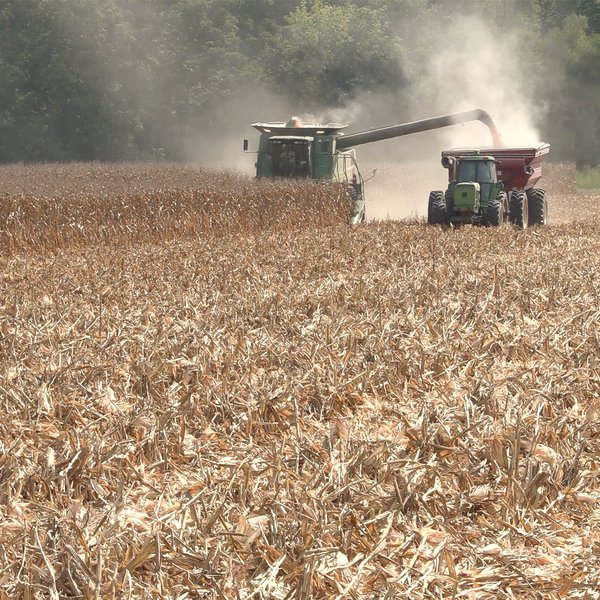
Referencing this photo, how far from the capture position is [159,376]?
19.1 feet

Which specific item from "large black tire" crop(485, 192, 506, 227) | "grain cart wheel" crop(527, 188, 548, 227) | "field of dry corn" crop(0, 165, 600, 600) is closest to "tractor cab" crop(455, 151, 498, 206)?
"large black tire" crop(485, 192, 506, 227)

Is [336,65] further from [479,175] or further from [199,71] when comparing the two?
[479,175]

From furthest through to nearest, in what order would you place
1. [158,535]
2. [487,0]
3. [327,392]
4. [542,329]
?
[487,0] < [542,329] < [327,392] < [158,535]

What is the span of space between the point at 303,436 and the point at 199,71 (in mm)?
45000

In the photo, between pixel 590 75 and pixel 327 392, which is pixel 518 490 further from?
pixel 590 75

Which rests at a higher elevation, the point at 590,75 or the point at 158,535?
the point at 590,75

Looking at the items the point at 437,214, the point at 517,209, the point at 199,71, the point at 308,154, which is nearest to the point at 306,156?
the point at 308,154

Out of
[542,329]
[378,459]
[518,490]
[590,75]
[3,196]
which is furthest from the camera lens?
[590,75]

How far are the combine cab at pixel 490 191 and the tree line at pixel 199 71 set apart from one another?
92.3ft

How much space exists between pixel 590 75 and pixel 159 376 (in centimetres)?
5130

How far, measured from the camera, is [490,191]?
17.7m

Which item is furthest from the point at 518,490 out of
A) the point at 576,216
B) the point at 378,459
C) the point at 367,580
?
the point at 576,216

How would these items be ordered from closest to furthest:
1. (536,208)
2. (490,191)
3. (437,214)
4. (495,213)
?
(495,213)
(437,214)
(490,191)
(536,208)

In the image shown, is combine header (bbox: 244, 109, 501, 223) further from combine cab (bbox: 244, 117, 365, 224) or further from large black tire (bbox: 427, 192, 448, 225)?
large black tire (bbox: 427, 192, 448, 225)
